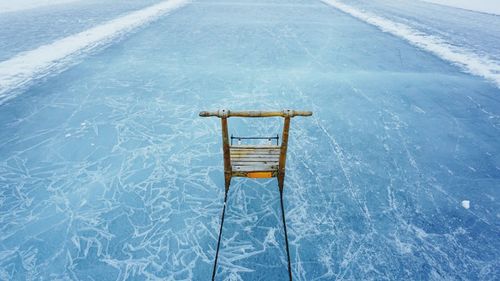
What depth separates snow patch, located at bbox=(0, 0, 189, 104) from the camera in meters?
6.53

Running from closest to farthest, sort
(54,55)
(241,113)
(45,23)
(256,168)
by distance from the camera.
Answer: (241,113), (256,168), (54,55), (45,23)

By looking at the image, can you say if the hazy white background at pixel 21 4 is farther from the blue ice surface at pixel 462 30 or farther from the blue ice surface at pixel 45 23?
the blue ice surface at pixel 462 30

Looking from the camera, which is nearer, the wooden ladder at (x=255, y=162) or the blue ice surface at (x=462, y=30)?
the wooden ladder at (x=255, y=162)

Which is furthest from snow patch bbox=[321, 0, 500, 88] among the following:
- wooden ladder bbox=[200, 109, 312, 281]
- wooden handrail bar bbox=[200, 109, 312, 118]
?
wooden handrail bar bbox=[200, 109, 312, 118]

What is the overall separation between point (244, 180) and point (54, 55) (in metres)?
7.90

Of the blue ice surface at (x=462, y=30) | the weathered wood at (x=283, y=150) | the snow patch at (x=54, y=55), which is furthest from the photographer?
the blue ice surface at (x=462, y=30)

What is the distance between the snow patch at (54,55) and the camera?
6531mm

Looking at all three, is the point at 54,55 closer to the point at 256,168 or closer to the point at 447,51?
the point at 256,168

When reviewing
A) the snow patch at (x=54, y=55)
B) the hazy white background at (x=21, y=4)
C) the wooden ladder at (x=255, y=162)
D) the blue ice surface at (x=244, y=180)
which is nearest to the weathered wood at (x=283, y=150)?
the wooden ladder at (x=255, y=162)

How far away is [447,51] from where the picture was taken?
9602 mm

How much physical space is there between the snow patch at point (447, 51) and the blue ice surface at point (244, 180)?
3.38 ft

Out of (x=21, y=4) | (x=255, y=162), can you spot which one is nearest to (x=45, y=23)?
(x=21, y=4)

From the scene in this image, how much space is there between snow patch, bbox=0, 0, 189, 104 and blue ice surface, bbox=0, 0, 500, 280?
0.57 meters

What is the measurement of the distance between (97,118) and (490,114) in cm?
765
